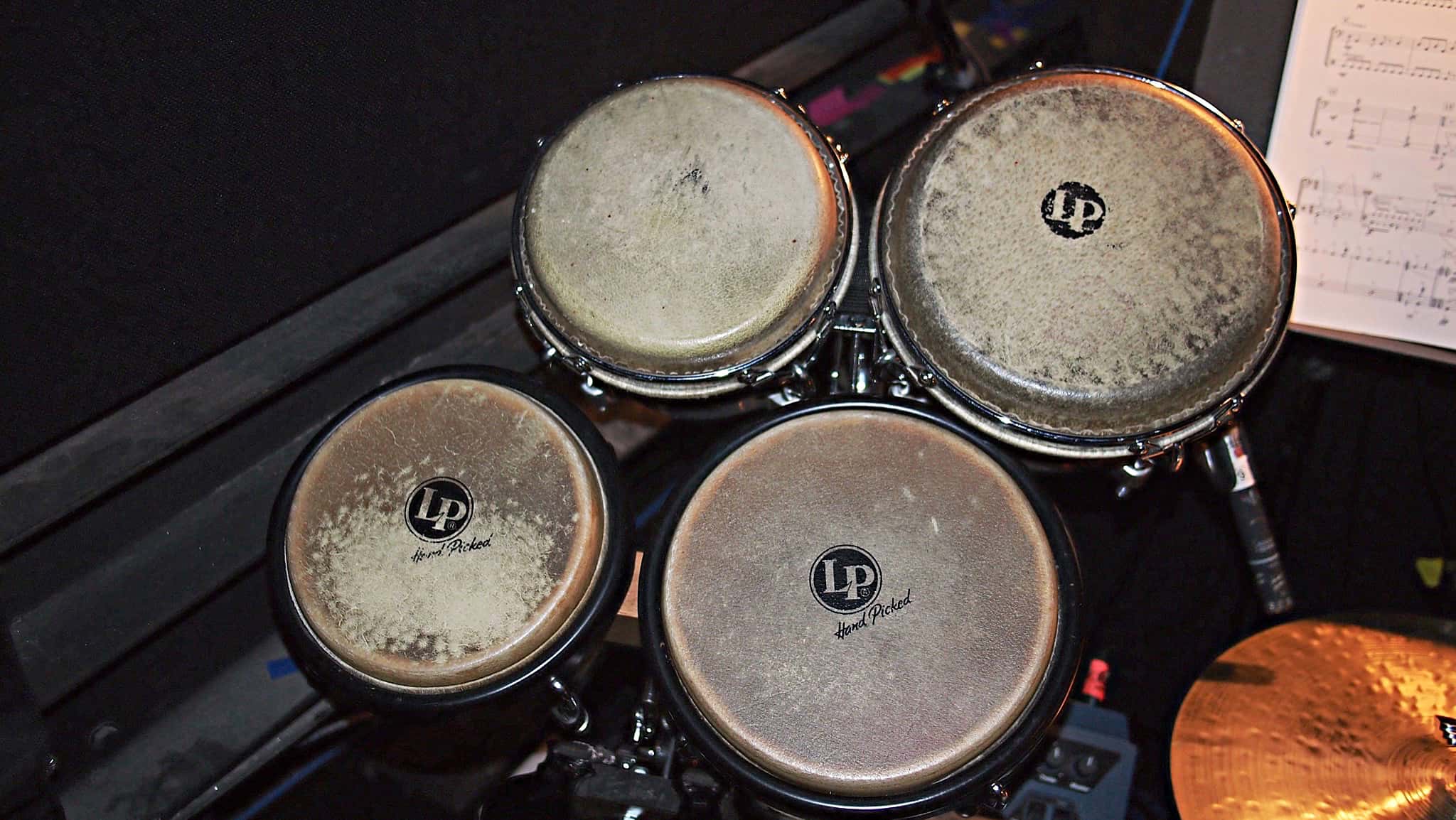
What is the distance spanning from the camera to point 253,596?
1640mm

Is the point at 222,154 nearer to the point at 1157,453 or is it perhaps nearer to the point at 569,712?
the point at 569,712

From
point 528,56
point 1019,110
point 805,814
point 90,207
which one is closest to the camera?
point 805,814

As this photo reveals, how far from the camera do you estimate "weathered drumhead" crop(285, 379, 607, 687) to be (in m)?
1.10

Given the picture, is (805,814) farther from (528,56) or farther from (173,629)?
(528,56)

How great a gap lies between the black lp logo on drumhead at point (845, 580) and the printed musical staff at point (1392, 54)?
1.26 metres

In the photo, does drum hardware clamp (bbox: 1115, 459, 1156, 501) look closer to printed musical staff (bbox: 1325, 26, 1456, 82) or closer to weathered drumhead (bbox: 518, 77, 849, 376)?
weathered drumhead (bbox: 518, 77, 849, 376)

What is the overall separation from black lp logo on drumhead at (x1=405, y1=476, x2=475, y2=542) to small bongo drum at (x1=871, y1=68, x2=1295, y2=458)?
63 centimetres

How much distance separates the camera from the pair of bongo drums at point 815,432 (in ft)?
3.34

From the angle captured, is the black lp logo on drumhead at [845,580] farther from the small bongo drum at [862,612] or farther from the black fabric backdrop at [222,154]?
the black fabric backdrop at [222,154]

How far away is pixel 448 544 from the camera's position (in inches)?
44.8

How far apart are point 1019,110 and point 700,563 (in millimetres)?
749

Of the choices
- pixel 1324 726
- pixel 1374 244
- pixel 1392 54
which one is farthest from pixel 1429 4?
pixel 1324 726

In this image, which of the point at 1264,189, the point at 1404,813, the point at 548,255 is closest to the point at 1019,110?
the point at 1264,189

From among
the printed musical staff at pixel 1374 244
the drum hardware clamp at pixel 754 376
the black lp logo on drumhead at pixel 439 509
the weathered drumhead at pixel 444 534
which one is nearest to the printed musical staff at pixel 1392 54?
the printed musical staff at pixel 1374 244
